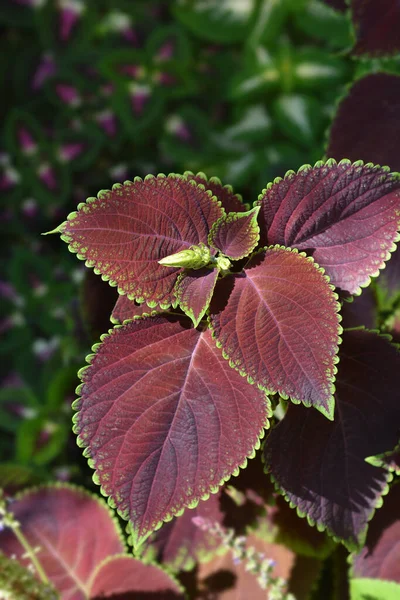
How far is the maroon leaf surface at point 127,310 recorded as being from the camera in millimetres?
585

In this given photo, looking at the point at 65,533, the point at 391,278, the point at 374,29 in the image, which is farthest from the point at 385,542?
the point at 374,29

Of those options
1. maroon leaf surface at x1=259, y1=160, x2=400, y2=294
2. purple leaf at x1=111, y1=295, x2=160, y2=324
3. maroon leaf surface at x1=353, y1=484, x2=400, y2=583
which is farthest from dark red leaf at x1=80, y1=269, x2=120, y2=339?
maroon leaf surface at x1=353, y1=484, x2=400, y2=583

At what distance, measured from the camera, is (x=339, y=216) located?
21.6 inches

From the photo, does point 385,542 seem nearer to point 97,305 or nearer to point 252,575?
point 252,575

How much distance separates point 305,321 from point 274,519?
283 millimetres

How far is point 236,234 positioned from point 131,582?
A: 16.1 inches

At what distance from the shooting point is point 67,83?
5.04 feet

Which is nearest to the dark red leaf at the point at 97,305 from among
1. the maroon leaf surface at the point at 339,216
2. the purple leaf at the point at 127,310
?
the purple leaf at the point at 127,310

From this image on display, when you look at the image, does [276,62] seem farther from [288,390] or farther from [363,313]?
[288,390]

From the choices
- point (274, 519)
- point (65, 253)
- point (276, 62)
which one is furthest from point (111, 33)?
point (274, 519)

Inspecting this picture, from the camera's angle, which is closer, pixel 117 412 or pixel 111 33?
pixel 117 412

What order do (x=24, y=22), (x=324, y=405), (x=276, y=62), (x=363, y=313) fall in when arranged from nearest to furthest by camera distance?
(x=324, y=405) → (x=363, y=313) → (x=276, y=62) → (x=24, y=22)

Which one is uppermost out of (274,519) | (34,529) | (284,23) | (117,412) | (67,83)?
(284,23)

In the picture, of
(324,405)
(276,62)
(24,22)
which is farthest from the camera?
(24,22)
